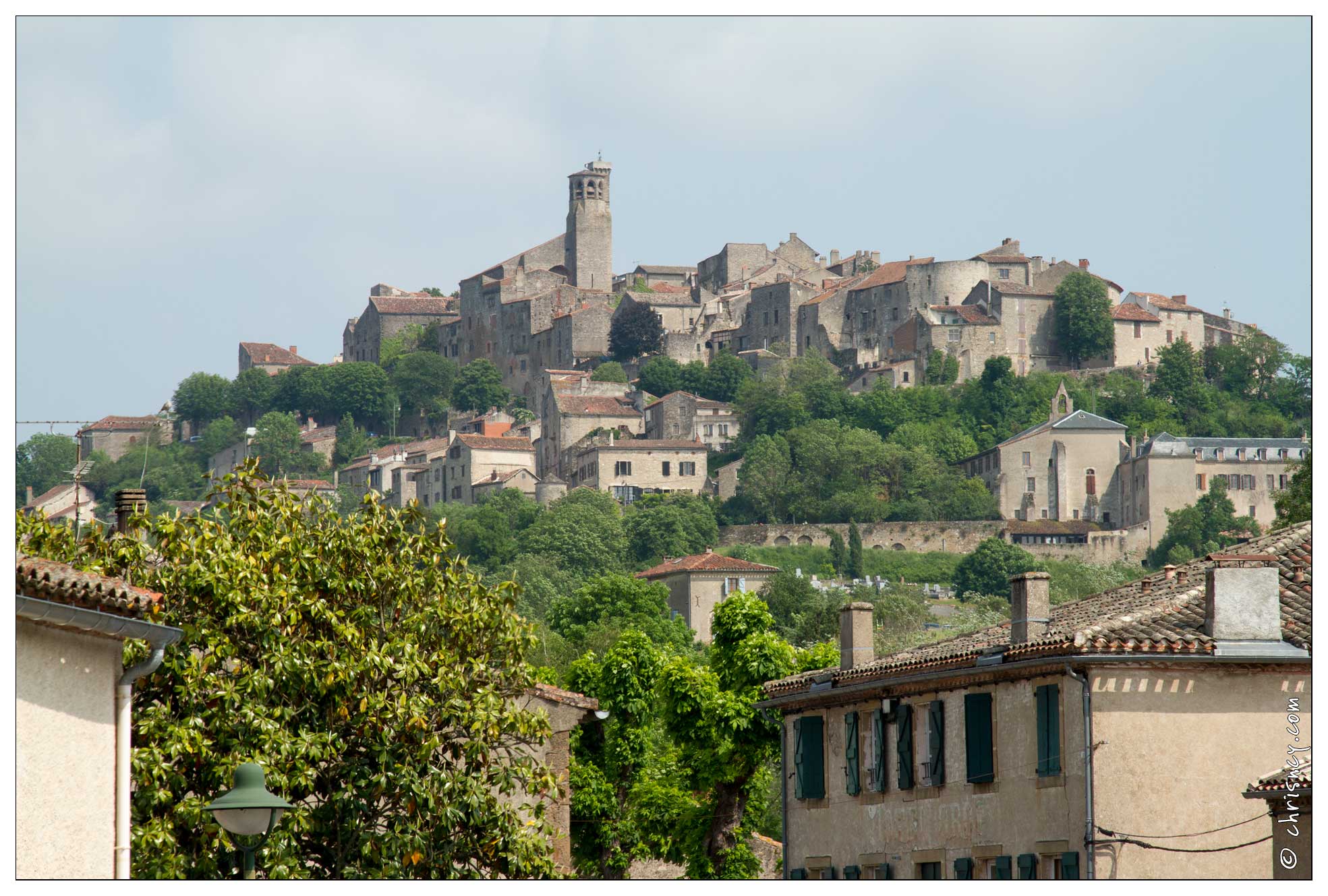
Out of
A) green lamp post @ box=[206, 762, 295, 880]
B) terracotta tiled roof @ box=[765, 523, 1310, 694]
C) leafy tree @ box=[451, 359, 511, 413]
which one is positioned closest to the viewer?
green lamp post @ box=[206, 762, 295, 880]

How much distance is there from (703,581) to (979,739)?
83.3m

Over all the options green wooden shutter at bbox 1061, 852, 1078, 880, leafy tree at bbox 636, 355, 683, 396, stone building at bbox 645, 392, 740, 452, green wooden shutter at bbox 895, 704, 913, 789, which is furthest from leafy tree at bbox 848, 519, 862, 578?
green wooden shutter at bbox 1061, 852, 1078, 880

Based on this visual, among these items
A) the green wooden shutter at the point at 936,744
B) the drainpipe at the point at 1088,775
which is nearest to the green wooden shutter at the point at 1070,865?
the drainpipe at the point at 1088,775

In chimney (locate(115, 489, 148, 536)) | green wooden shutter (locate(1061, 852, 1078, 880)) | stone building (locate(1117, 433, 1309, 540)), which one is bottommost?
green wooden shutter (locate(1061, 852, 1078, 880))

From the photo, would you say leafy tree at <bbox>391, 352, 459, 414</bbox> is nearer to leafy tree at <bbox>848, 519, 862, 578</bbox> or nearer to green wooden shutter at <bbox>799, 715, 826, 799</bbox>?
leafy tree at <bbox>848, 519, 862, 578</bbox>

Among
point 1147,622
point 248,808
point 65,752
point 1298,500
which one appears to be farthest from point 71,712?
point 1298,500

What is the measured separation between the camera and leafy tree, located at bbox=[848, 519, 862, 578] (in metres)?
128

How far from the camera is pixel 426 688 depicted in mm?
23719

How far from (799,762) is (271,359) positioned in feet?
527

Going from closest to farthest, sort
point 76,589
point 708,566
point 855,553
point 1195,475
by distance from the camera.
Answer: point 76,589, point 708,566, point 855,553, point 1195,475

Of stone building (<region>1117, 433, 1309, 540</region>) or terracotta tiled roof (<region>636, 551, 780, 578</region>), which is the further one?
stone building (<region>1117, 433, 1309, 540</region>)

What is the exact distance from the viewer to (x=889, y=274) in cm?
15750

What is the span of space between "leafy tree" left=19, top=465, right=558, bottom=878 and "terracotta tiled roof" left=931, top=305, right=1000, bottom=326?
424 feet

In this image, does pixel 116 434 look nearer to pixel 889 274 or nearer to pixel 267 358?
pixel 267 358
